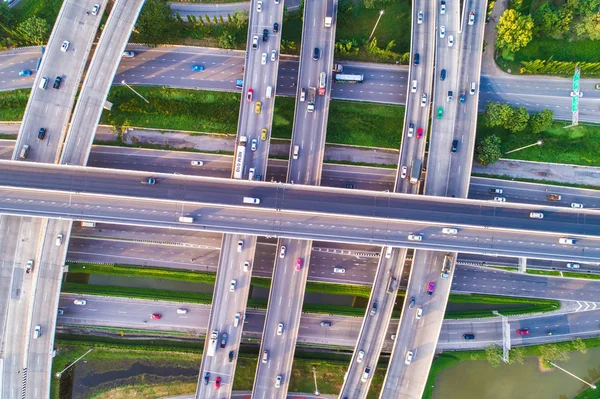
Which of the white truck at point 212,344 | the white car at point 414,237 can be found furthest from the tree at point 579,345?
the white truck at point 212,344

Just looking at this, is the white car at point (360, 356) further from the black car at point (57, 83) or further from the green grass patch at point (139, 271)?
the black car at point (57, 83)

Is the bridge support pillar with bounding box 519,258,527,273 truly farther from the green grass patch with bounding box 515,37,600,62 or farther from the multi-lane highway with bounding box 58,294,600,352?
the green grass patch with bounding box 515,37,600,62

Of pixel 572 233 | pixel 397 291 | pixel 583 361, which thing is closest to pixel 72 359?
pixel 397 291

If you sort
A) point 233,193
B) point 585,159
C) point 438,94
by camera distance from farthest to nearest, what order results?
1. point 585,159
2. point 438,94
3. point 233,193

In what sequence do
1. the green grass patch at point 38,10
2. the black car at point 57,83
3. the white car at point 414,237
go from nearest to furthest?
the white car at point 414,237, the black car at point 57,83, the green grass patch at point 38,10

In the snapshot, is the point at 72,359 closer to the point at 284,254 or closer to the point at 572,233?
the point at 284,254

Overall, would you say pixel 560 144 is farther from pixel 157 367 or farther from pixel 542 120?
pixel 157 367

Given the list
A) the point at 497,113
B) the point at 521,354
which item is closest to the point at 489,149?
the point at 497,113
